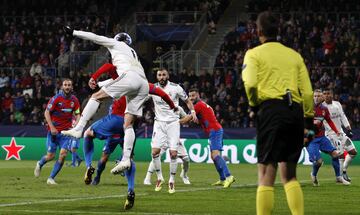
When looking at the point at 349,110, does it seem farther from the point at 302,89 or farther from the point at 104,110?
the point at 302,89

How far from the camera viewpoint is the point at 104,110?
39.2 m

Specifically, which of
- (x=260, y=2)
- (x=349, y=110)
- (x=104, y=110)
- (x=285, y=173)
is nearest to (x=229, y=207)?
(x=285, y=173)

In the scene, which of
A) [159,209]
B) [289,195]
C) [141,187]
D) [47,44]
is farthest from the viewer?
[47,44]

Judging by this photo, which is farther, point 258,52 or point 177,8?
point 177,8

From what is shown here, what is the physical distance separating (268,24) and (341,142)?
537 inches

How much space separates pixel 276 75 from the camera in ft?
32.6

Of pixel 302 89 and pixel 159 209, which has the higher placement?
pixel 302 89

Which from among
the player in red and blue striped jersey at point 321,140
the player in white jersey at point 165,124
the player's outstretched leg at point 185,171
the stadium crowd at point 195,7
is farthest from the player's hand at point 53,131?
the stadium crowd at point 195,7

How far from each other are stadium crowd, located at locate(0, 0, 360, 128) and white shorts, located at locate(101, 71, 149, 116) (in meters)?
19.7

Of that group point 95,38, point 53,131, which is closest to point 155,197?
point 95,38

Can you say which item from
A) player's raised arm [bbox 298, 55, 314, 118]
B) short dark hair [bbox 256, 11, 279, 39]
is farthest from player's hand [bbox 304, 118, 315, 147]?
short dark hair [bbox 256, 11, 279, 39]

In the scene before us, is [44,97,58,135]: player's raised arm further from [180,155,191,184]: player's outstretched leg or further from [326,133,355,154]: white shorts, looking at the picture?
[326,133,355,154]: white shorts

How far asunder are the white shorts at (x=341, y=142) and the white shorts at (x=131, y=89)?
9533 millimetres

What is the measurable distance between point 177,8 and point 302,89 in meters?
34.2
